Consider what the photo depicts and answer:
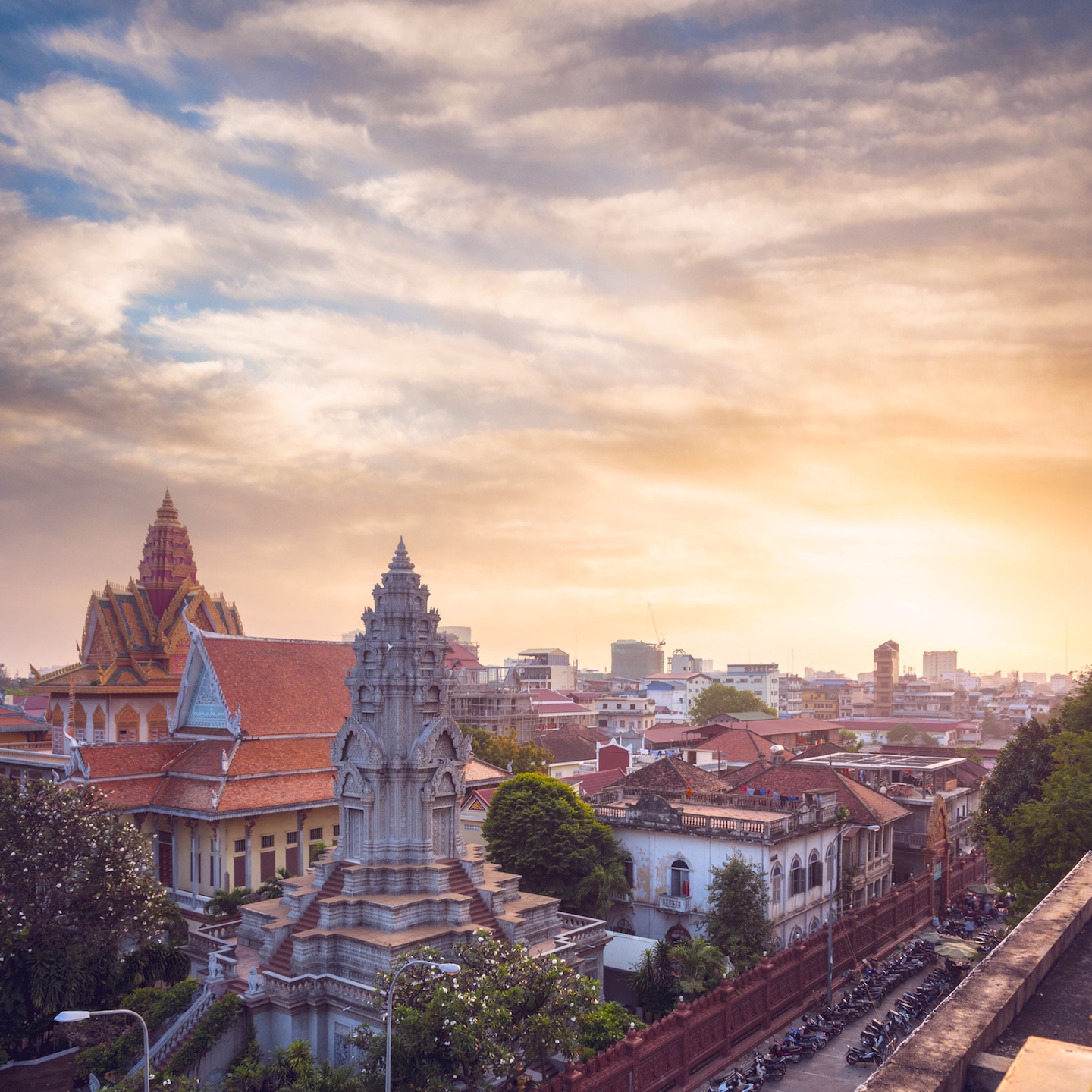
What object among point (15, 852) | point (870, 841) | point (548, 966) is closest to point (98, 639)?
point (15, 852)

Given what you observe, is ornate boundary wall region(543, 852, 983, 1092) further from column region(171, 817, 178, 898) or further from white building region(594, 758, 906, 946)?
column region(171, 817, 178, 898)

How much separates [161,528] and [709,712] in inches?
3098

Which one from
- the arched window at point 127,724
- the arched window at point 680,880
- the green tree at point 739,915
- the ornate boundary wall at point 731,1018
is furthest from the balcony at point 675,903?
the arched window at point 127,724

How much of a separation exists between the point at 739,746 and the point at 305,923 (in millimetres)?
48506

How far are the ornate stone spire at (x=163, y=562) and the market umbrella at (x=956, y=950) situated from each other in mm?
48892

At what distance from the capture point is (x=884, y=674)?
6225 inches

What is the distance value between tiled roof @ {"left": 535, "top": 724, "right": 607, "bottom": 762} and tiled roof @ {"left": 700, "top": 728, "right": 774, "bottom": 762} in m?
12.9

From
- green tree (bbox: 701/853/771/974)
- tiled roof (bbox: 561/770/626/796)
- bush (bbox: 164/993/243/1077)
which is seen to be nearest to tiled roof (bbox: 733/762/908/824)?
tiled roof (bbox: 561/770/626/796)

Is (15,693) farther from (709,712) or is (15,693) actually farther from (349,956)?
(349,956)

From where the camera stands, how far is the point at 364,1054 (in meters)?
23.2

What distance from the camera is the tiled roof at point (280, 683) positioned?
4341 cm

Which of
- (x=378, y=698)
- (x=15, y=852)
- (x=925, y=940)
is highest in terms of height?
(x=378, y=698)

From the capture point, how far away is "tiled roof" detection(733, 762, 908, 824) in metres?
44.1

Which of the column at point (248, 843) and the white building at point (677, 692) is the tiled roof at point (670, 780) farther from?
the white building at point (677, 692)
